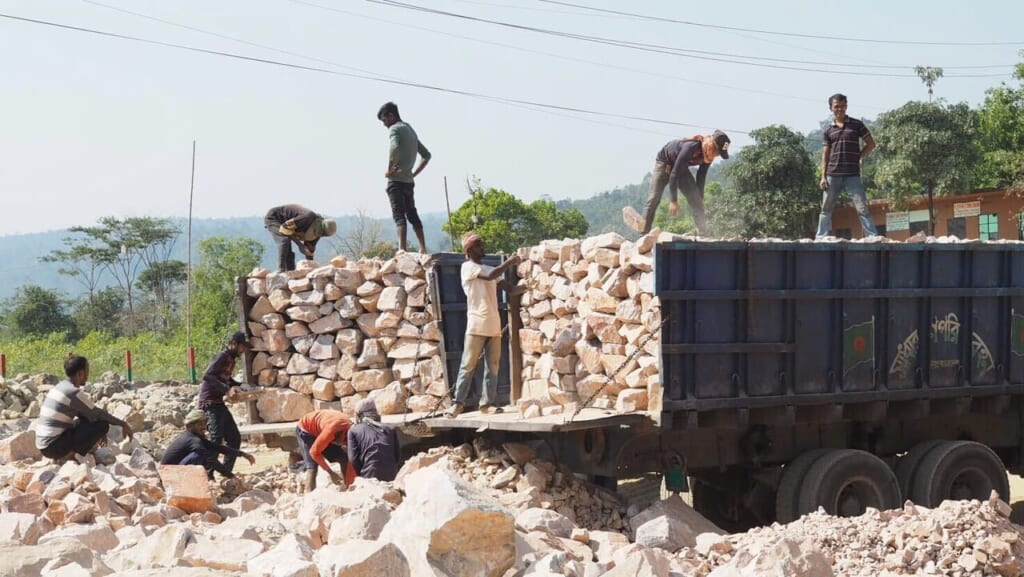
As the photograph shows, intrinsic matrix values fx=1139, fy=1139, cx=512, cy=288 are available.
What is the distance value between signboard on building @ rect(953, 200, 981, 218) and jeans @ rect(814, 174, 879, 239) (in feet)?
62.8

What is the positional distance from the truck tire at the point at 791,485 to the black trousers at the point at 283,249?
4889mm

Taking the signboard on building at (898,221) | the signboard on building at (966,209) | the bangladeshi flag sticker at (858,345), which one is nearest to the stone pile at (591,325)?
the bangladeshi flag sticker at (858,345)

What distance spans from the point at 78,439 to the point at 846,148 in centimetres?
674

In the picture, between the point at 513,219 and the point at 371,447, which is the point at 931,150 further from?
the point at 371,447

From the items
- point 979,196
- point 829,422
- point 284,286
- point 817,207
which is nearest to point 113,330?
point 817,207

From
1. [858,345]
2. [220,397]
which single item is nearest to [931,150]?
[858,345]

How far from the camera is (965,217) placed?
27766 mm

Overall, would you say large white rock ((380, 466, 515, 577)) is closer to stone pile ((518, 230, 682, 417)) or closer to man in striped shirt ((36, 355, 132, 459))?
stone pile ((518, 230, 682, 417))

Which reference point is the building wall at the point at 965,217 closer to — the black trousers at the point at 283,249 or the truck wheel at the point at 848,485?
the black trousers at the point at 283,249

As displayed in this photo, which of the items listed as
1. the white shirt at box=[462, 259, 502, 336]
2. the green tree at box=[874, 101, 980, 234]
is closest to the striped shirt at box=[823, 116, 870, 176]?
the white shirt at box=[462, 259, 502, 336]

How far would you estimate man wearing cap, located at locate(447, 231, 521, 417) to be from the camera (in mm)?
8461

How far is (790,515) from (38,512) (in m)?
5.05

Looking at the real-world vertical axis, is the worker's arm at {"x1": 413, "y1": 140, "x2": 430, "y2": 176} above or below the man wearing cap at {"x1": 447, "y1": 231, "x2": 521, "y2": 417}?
above

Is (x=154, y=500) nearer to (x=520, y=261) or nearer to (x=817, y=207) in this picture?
(x=520, y=261)
